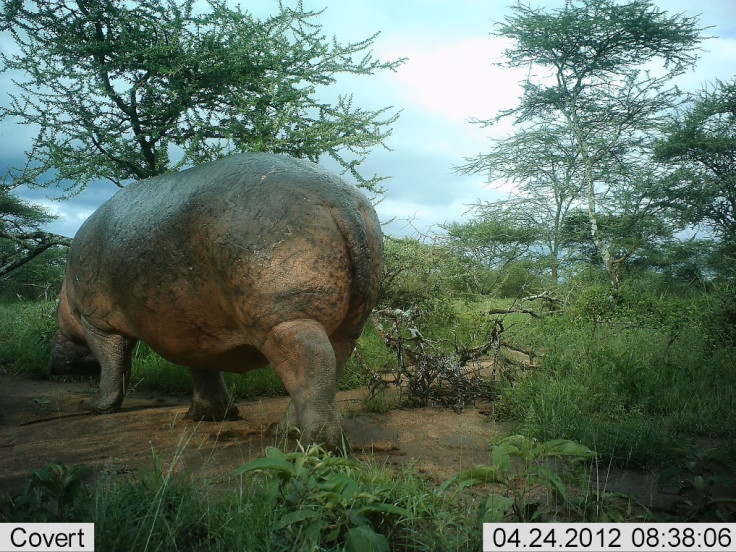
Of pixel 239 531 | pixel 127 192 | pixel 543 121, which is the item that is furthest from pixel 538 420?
pixel 543 121

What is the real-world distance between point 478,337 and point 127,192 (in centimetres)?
398

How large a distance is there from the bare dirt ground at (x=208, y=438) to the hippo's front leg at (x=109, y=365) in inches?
3.8

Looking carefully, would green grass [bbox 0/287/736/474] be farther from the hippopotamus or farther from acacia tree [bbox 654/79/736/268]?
acacia tree [bbox 654/79/736/268]

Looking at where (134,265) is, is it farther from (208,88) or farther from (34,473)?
(208,88)

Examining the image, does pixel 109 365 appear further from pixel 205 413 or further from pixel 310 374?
pixel 310 374

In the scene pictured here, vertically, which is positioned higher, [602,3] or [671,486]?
[602,3]

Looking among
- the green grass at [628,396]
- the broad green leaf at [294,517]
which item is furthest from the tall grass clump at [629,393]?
the broad green leaf at [294,517]

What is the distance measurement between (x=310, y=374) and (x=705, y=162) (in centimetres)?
1228

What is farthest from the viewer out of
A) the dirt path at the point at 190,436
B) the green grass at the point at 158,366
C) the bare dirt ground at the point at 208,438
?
the green grass at the point at 158,366

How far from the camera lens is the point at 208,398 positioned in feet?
14.0

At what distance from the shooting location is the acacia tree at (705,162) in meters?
11.6

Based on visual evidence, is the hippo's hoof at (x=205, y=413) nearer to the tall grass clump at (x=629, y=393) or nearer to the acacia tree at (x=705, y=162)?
the tall grass clump at (x=629, y=393)

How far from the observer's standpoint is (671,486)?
2662mm

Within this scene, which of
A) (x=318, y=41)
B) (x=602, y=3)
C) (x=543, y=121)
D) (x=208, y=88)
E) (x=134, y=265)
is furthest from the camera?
(x=543, y=121)
